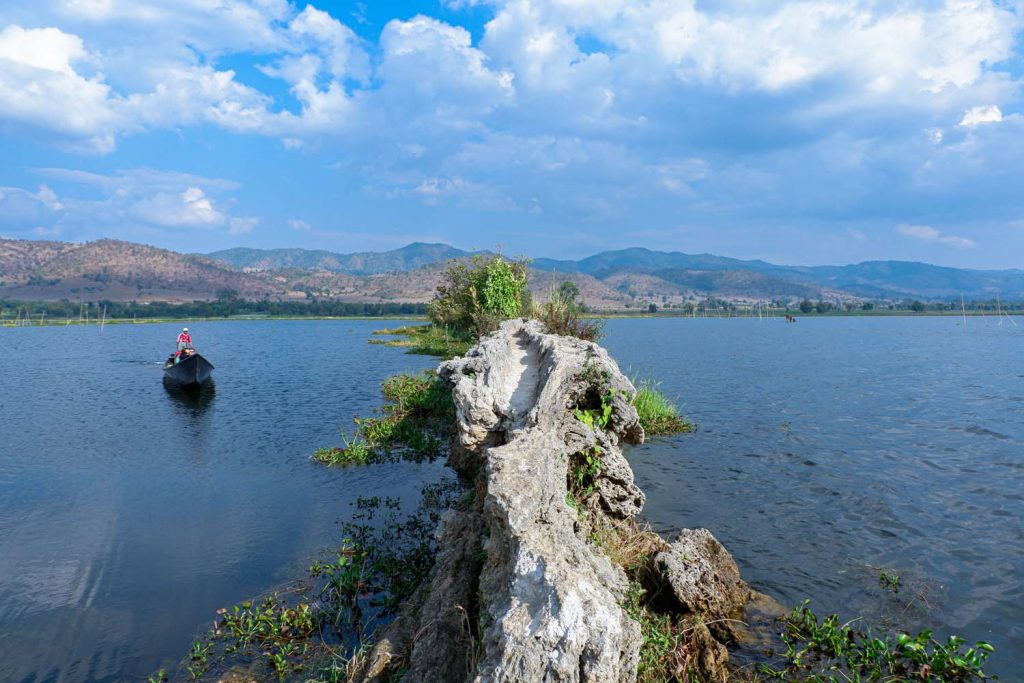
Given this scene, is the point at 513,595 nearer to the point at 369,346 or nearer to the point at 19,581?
the point at 19,581

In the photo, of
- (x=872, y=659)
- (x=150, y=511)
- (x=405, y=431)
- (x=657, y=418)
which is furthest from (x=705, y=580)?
(x=657, y=418)

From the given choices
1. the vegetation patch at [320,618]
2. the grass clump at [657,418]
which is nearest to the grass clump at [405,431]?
the vegetation patch at [320,618]

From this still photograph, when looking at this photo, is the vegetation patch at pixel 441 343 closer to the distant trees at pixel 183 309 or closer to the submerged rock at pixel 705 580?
the submerged rock at pixel 705 580

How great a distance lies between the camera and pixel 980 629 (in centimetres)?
830

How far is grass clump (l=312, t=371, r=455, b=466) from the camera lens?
17.3 m

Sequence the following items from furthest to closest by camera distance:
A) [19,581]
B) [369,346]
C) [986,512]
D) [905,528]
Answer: [369,346], [986,512], [905,528], [19,581]

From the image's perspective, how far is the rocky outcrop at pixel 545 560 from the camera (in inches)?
183

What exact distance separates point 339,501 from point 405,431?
18.4 ft

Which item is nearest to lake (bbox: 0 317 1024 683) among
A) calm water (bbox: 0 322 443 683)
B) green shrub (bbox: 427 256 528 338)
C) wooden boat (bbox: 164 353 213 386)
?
calm water (bbox: 0 322 443 683)

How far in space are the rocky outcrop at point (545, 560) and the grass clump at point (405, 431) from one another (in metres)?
5.86

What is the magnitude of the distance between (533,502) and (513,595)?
1.10 m

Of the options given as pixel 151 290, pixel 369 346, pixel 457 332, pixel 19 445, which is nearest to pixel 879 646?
pixel 19 445

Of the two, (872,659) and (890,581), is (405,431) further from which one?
(872,659)

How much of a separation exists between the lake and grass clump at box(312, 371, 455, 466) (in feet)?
3.16
